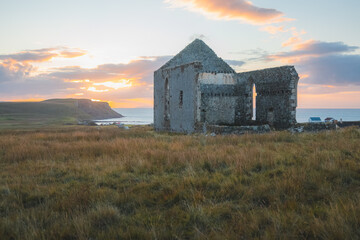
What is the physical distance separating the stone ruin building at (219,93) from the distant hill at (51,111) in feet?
147

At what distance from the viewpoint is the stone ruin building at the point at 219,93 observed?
17.2 metres

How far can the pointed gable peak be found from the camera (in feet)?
69.8

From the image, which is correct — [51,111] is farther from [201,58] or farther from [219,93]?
[219,93]

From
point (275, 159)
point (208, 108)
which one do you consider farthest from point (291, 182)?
point (208, 108)

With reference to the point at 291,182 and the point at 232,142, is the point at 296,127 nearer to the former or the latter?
the point at 232,142

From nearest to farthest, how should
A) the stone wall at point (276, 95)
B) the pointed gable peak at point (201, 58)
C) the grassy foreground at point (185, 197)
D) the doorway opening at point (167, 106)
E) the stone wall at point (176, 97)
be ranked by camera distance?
1. the grassy foreground at point (185, 197)
2. the stone wall at point (276, 95)
3. the stone wall at point (176, 97)
4. the pointed gable peak at point (201, 58)
5. the doorway opening at point (167, 106)

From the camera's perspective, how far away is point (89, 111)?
469ft

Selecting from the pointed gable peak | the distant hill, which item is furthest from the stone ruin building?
the distant hill

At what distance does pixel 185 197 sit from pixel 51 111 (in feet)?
363

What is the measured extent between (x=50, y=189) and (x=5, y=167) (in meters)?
3.19

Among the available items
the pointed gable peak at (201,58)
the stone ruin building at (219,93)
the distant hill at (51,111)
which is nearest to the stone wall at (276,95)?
the stone ruin building at (219,93)

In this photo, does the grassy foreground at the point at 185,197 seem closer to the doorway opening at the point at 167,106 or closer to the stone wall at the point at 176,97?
the stone wall at the point at 176,97

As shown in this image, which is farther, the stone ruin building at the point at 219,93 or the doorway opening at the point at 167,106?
the doorway opening at the point at 167,106

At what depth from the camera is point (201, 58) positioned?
2175 centimetres
